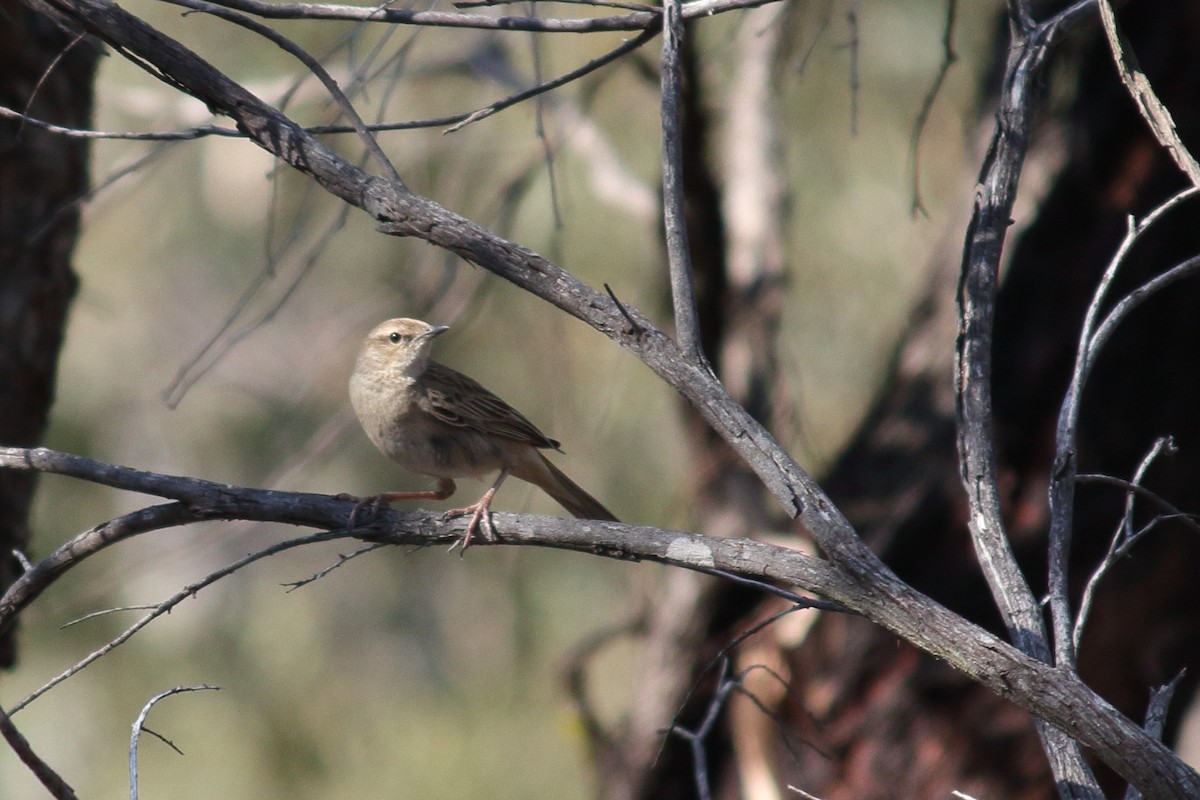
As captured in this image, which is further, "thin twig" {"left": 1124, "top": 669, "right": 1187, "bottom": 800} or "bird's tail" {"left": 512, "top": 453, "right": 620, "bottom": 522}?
"bird's tail" {"left": 512, "top": 453, "right": 620, "bottom": 522}

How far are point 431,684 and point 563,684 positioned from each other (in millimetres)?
8365

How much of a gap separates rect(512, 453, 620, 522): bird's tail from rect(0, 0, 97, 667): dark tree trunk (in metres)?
1.83

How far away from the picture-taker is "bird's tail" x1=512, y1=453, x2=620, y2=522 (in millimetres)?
4852

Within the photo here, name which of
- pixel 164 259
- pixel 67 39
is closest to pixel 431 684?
pixel 164 259

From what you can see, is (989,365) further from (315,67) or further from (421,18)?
(315,67)

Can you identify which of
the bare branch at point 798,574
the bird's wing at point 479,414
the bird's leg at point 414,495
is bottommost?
the bare branch at point 798,574

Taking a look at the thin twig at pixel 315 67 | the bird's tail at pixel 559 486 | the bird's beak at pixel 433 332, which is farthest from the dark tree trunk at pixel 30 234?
the bird's tail at pixel 559 486

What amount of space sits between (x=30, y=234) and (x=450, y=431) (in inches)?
66.7

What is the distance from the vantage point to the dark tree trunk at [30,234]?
13.8ft

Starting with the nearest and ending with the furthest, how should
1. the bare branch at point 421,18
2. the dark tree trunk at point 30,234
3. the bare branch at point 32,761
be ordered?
1. the bare branch at point 32,761
2. the bare branch at point 421,18
3. the dark tree trunk at point 30,234

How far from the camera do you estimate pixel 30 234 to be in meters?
4.26

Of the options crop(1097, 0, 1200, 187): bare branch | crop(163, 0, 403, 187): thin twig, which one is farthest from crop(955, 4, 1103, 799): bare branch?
crop(163, 0, 403, 187): thin twig

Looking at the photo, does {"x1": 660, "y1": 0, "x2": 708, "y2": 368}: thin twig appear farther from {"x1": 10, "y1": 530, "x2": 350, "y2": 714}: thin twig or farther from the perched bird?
the perched bird

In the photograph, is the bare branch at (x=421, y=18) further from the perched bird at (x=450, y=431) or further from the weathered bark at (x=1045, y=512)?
the weathered bark at (x=1045, y=512)
